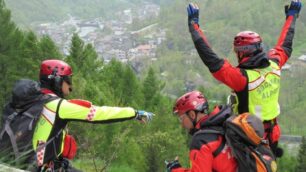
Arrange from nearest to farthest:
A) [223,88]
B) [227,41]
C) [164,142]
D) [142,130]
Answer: [164,142] → [142,130] → [223,88] → [227,41]

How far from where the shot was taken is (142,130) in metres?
31.5

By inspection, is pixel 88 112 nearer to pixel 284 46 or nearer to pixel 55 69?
pixel 55 69

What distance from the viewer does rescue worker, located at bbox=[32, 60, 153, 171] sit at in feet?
17.9

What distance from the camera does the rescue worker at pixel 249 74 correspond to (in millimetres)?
5949

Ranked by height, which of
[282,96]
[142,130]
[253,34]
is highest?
[253,34]

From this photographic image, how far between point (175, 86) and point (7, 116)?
140449 millimetres

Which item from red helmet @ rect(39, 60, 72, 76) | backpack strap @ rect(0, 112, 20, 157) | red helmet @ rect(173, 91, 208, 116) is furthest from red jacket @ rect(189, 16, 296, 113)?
backpack strap @ rect(0, 112, 20, 157)

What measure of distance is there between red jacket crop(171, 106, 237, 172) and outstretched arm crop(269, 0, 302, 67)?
235 cm

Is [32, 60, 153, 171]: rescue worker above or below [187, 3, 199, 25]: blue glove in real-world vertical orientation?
below

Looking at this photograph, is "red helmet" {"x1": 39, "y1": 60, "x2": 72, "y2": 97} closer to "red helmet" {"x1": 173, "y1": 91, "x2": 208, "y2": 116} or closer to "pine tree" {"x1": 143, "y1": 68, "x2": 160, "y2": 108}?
"red helmet" {"x1": 173, "y1": 91, "x2": 208, "y2": 116}

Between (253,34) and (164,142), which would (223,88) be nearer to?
(164,142)

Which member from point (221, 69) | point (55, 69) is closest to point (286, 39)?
point (221, 69)

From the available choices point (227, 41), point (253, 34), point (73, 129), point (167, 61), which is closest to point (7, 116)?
point (253, 34)

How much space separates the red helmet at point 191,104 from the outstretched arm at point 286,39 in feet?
6.45
